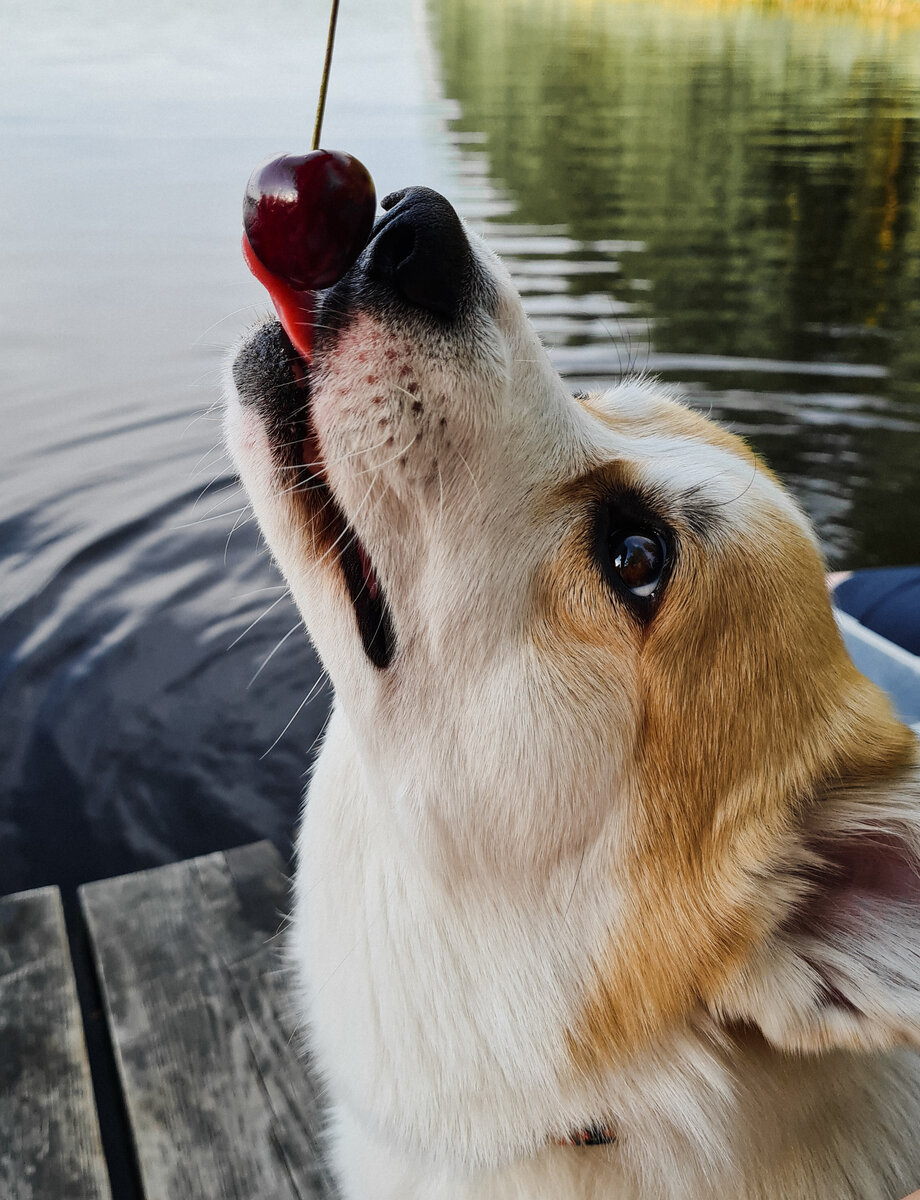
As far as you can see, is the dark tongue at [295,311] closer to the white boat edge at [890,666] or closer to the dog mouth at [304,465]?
the dog mouth at [304,465]

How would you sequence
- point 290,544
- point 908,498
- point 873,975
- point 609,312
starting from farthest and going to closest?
point 609,312 < point 908,498 < point 290,544 < point 873,975

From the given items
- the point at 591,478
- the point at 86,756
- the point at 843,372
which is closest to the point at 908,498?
the point at 843,372

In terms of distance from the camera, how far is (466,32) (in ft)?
82.0

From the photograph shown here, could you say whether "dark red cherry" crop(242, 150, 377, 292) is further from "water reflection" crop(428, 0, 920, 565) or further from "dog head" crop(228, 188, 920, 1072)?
"water reflection" crop(428, 0, 920, 565)

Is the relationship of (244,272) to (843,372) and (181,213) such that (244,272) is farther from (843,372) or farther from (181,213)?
(843,372)

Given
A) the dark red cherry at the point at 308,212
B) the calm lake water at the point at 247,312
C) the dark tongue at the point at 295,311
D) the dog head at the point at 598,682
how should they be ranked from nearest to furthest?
1. the dark red cherry at the point at 308,212
2. the dark tongue at the point at 295,311
3. the dog head at the point at 598,682
4. the calm lake water at the point at 247,312

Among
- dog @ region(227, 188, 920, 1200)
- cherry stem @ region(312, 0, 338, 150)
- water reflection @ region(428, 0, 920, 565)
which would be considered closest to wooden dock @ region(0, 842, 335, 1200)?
dog @ region(227, 188, 920, 1200)

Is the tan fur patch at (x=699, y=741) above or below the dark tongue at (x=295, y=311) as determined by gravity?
below

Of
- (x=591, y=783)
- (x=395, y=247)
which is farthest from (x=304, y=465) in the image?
(x=591, y=783)

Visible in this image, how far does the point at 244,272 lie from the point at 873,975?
8.60 m

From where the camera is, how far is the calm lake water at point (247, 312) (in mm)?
4184

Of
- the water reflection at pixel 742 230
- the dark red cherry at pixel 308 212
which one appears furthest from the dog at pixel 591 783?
the water reflection at pixel 742 230

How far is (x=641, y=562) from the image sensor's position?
1.44 metres

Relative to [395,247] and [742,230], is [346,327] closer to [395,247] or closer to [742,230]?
[395,247]
